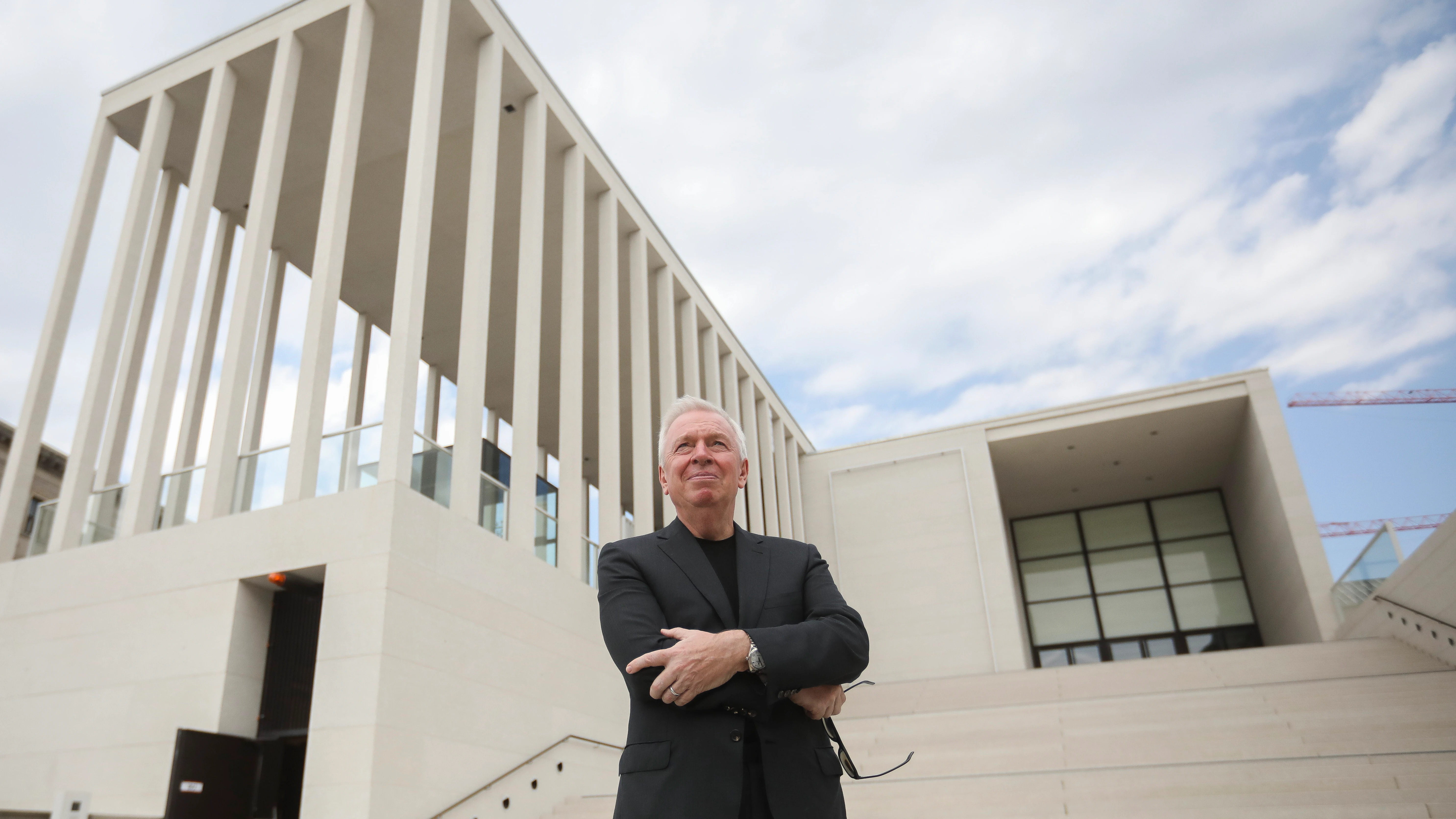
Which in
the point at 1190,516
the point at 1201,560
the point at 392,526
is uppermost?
the point at 1190,516

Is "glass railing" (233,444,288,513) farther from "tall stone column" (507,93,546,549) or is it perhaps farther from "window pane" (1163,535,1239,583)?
"window pane" (1163,535,1239,583)

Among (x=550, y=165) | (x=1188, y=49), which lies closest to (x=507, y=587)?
(x=550, y=165)

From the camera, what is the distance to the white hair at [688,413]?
221 cm

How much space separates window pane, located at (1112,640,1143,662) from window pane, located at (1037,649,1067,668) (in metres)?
1.24

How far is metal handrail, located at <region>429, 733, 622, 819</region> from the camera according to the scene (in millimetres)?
7434

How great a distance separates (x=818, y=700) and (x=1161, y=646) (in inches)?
981

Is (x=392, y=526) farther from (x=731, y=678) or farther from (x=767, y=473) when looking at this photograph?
(x=767, y=473)

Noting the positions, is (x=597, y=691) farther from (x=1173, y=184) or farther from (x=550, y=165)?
(x=1173, y=184)

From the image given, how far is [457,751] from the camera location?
26.0 ft

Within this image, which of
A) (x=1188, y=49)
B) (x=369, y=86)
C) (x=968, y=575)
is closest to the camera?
(x=369, y=86)

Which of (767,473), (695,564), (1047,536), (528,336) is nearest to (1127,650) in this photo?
(1047,536)

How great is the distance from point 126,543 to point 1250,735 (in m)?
11.4

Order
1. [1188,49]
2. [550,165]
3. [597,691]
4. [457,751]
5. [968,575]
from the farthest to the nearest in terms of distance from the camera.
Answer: [968,575] < [1188,49] < [550,165] < [597,691] < [457,751]

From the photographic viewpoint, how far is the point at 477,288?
10.0 meters
